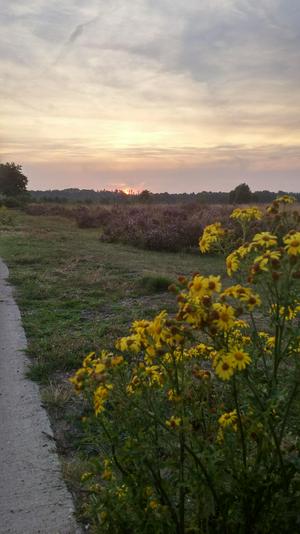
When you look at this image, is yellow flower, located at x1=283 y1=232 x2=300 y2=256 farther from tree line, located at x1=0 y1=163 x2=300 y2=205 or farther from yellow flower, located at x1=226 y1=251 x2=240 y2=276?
tree line, located at x1=0 y1=163 x2=300 y2=205

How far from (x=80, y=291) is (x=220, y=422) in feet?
20.3

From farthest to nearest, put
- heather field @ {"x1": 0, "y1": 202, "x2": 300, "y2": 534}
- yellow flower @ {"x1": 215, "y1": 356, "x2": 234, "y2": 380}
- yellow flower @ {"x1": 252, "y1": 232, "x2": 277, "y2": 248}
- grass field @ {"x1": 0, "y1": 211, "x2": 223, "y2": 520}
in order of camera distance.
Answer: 1. grass field @ {"x1": 0, "y1": 211, "x2": 223, "y2": 520}
2. yellow flower @ {"x1": 252, "y1": 232, "x2": 277, "y2": 248}
3. heather field @ {"x1": 0, "y1": 202, "x2": 300, "y2": 534}
4. yellow flower @ {"x1": 215, "y1": 356, "x2": 234, "y2": 380}

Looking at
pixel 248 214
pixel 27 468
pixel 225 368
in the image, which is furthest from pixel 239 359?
pixel 27 468

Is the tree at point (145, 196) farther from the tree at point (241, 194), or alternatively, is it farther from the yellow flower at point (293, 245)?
the yellow flower at point (293, 245)

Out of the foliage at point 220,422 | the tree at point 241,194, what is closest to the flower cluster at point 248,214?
the foliage at point 220,422

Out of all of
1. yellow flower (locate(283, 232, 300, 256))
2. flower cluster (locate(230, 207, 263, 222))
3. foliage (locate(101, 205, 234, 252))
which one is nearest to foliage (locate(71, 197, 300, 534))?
yellow flower (locate(283, 232, 300, 256))

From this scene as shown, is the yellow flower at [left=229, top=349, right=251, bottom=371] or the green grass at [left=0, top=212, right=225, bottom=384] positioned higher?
the yellow flower at [left=229, top=349, right=251, bottom=371]

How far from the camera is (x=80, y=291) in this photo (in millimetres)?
8055

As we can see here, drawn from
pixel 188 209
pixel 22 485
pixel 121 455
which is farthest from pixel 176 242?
pixel 121 455

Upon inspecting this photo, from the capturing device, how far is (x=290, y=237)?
1770 millimetres

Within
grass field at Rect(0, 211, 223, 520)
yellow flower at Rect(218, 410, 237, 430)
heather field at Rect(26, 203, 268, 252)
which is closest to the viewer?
yellow flower at Rect(218, 410, 237, 430)

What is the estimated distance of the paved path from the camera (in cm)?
264

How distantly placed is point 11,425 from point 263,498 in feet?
7.18

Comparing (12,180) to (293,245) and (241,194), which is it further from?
(293,245)
